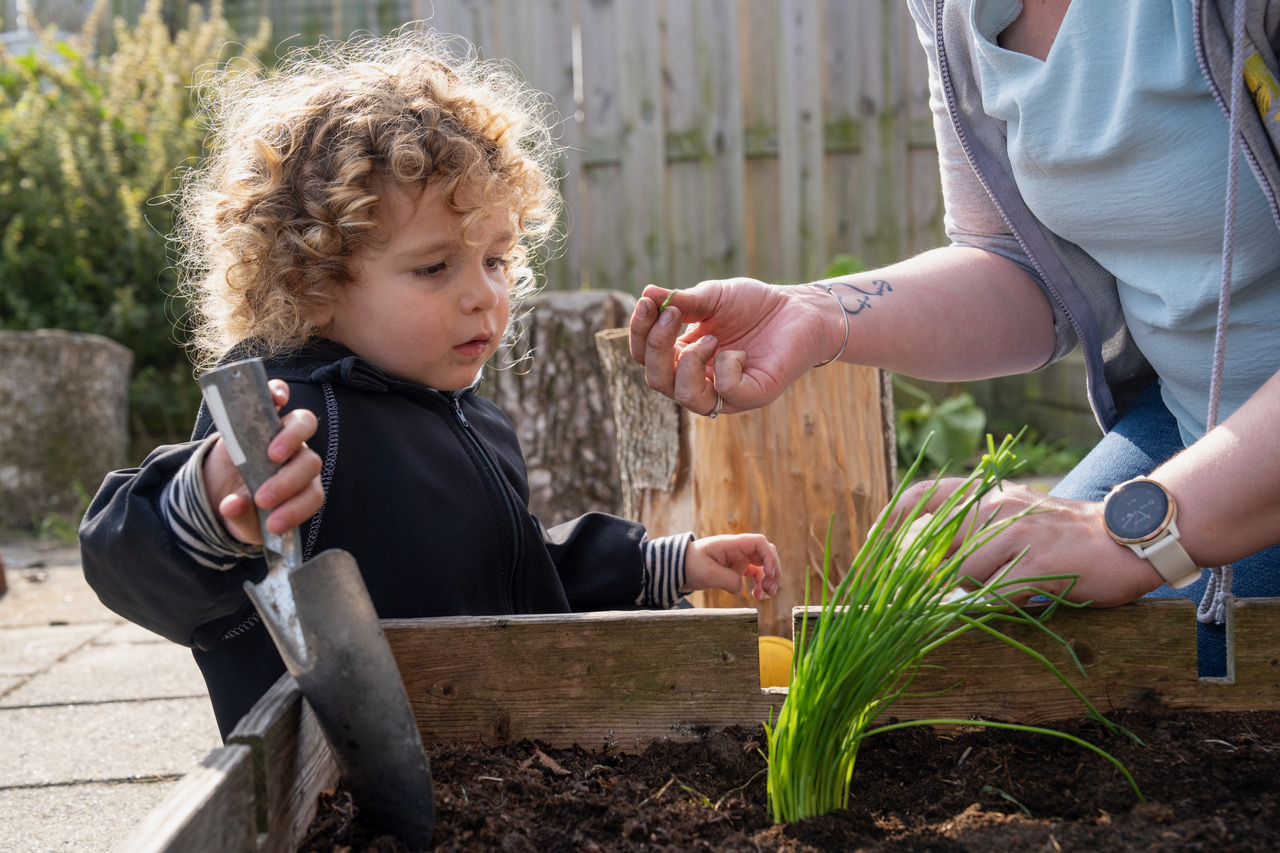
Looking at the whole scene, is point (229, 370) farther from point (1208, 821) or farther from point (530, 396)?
point (530, 396)

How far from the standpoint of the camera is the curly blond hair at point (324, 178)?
65.2 inches

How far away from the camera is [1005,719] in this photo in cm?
127

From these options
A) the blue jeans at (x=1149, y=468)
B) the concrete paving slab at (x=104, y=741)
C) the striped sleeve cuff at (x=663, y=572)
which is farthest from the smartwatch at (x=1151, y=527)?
the concrete paving slab at (x=104, y=741)

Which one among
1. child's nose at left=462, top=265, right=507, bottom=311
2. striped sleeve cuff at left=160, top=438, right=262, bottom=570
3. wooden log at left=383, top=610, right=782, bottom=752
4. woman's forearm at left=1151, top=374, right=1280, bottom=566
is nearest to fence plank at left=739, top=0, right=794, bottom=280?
child's nose at left=462, top=265, right=507, bottom=311

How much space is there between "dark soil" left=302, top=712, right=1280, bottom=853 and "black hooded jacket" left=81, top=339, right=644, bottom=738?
431 millimetres

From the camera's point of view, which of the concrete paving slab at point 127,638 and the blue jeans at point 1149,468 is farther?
the concrete paving slab at point 127,638

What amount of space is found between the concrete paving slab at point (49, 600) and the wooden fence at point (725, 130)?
9.67 ft

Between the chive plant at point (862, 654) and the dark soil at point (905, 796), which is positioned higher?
the chive plant at point (862, 654)

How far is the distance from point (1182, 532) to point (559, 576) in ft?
3.53

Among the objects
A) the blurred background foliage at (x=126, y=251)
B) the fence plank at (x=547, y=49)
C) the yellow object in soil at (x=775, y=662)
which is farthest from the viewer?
the fence plank at (x=547, y=49)

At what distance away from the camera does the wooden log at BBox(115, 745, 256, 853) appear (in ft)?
2.57

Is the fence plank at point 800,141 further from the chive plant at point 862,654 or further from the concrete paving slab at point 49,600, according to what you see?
the chive plant at point 862,654

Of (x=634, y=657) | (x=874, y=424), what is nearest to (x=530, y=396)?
(x=874, y=424)

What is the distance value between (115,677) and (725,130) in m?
4.29
